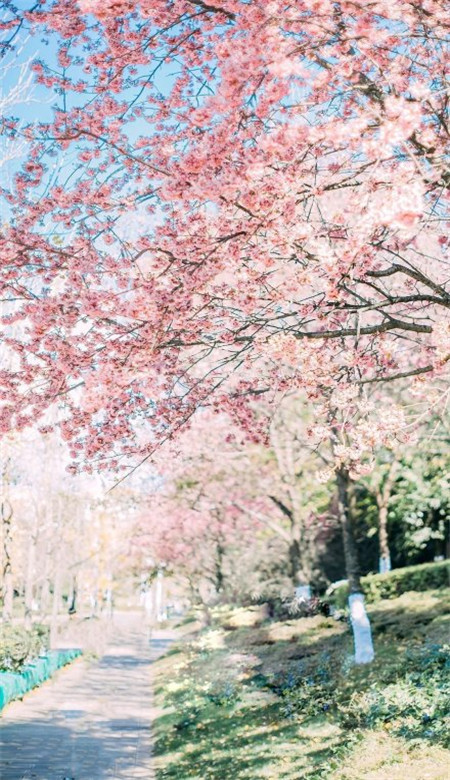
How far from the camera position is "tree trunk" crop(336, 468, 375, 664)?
43.8 feet

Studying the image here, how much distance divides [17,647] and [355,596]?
10376 millimetres

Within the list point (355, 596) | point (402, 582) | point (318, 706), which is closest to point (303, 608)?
point (402, 582)

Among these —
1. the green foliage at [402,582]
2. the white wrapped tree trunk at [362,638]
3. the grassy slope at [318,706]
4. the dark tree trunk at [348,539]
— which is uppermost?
the dark tree trunk at [348,539]

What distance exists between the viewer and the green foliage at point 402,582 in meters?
19.9

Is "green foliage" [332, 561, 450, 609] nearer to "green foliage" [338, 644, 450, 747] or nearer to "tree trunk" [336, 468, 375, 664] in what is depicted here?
"tree trunk" [336, 468, 375, 664]

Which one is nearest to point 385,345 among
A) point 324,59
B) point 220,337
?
point 220,337

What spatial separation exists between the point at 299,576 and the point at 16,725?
378 inches

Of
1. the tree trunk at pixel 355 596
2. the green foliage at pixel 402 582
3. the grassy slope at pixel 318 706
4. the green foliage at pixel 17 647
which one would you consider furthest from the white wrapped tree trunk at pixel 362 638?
the green foliage at pixel 17 647

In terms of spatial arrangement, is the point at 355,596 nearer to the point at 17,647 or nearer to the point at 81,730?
the point at 81,730

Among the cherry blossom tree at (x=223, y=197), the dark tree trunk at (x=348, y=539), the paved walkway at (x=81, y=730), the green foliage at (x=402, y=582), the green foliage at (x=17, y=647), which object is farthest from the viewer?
the green foliage at (x=402, y=582)

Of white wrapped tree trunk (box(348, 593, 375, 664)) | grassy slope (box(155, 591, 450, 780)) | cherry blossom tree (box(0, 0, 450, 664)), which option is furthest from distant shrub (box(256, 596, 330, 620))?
cherry blossom tree (box(0, 0, 450, 664))

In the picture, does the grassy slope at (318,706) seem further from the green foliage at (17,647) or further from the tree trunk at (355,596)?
the green foliage at (17,647)

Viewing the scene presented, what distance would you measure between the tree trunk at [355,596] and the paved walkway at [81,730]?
158 inches

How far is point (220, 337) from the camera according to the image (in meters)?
6.71
